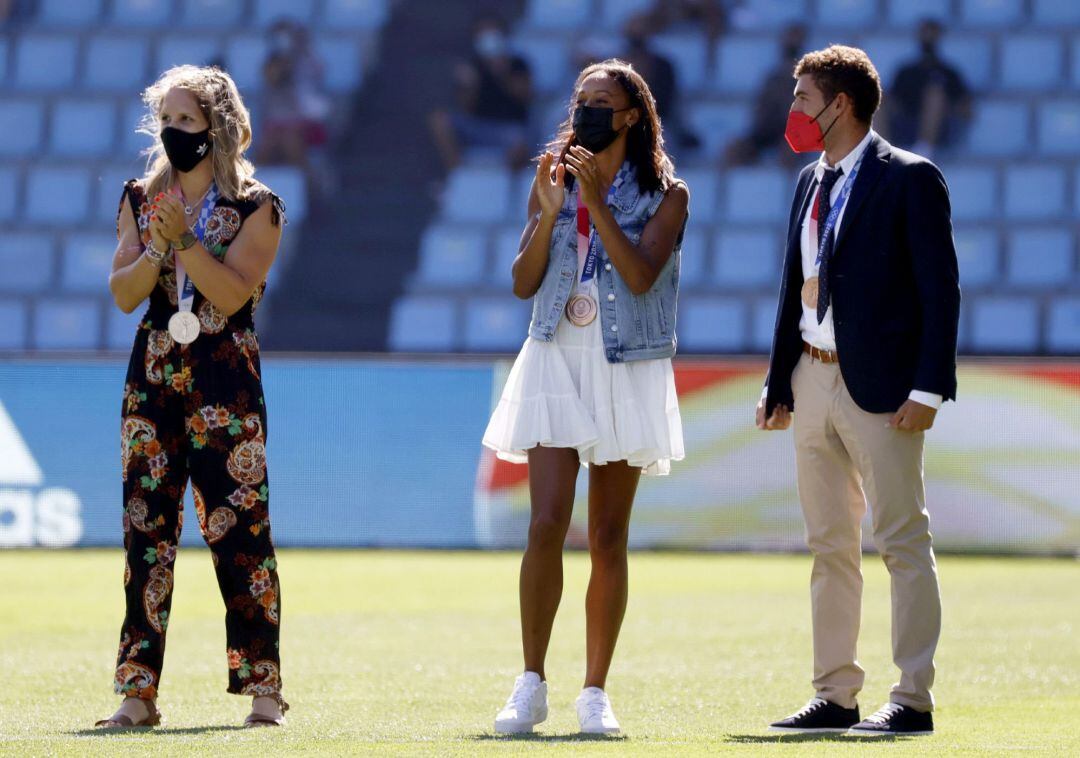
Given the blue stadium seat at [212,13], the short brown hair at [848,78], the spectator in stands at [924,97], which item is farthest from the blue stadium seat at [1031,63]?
the short brown hair at [848,78]

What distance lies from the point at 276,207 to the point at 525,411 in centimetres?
101

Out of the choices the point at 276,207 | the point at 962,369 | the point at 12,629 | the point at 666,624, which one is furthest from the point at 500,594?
the point at 276,207

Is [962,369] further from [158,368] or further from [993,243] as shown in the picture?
[158,368]

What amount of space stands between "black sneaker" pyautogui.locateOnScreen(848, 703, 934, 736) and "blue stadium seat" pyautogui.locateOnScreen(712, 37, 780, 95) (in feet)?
45.4

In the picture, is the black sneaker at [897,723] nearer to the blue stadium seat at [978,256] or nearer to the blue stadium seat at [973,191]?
the blue stadium seat at [978,256]

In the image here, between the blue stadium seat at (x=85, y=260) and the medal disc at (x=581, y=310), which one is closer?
the medal disc at (x=581, y=310)

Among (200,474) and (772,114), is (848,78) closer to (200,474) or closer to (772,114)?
(200,474)

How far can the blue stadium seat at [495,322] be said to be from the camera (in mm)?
16609

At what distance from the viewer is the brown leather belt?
18.6 feet

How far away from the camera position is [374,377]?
523 inches

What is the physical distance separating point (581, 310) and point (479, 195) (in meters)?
12.9

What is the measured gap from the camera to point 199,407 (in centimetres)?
554

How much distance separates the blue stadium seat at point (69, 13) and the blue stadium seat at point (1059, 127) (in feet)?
32.9

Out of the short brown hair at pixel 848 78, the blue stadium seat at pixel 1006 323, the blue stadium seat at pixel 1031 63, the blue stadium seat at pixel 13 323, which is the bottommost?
the blue stadium seat at pixel 13 323
